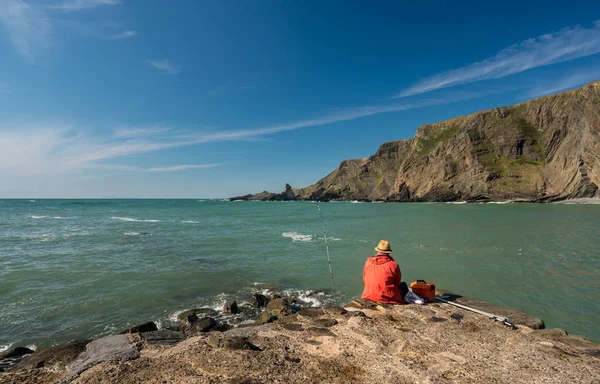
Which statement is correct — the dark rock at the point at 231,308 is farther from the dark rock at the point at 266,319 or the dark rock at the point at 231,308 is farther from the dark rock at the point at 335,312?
the dark rock at the point at 335,312

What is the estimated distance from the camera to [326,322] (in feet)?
20.7

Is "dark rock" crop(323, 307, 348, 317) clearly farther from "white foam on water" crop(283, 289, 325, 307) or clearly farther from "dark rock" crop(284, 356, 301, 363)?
"white foam on water" crop(283, 289, 325, 307)

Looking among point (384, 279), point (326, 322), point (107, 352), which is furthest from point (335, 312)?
point (107, 352)

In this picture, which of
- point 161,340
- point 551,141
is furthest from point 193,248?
point 551,141

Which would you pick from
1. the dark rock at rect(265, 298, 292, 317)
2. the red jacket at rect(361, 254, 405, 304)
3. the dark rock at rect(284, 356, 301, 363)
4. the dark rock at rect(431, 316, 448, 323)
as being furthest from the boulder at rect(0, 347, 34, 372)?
the dark rock at rect(431, 316, 448, 323)

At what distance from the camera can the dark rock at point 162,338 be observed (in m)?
5.64

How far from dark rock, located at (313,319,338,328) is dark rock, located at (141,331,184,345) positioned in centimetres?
304

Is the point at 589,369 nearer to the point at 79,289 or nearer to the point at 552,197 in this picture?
the point at 79,289

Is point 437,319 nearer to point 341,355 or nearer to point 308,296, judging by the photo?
point 341,355

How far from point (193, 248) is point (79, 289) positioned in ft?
31.8

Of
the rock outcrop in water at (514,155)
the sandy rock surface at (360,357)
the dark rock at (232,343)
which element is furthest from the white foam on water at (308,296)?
the rock outcrop in water at (514,155)

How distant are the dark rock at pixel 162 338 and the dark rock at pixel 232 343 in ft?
3.34

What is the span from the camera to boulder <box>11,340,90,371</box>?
192 inches

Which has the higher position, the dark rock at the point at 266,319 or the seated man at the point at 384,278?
the seated man at the point at 384,278
